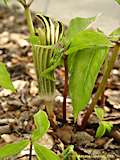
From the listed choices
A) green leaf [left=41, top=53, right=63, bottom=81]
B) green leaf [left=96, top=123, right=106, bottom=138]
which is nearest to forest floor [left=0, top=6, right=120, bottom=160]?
green leaf [left=96, top=123, right=106, bottom=138]

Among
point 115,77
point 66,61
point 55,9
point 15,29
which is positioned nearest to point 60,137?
point 66,61

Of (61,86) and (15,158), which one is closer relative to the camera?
(15,158)

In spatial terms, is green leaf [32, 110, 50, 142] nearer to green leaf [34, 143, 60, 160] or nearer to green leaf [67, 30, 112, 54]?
green leaf [34, 143, 60, 160]

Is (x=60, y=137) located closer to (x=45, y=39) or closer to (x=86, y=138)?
(x=86, y=138)

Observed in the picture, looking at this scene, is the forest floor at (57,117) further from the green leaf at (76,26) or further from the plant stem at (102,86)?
the green leaf at (76,26)

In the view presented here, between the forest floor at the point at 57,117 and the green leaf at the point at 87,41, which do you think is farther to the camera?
the forest floor at the point at 57,117

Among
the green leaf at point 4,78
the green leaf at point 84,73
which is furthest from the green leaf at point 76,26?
the green leaf at point 4,78
